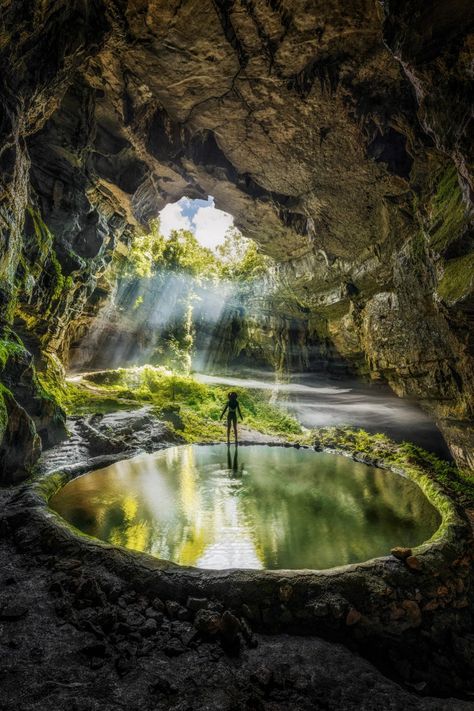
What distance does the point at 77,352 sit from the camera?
2088 cm

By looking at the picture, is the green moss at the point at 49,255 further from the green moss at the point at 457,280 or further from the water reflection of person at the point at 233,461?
the green moss at the point at 457,280

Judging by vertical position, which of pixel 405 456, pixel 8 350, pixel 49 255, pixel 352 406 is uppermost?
pixel 49 255

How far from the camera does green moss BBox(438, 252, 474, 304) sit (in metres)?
6.65

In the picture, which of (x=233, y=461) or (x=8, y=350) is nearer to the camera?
(x=8, y=350)

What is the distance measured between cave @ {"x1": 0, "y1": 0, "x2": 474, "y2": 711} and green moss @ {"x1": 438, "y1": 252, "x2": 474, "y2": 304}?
0.05m

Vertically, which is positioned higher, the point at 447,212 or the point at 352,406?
the point at 447,212

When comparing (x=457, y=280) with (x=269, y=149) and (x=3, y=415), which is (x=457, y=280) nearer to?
(x=269, y=149)

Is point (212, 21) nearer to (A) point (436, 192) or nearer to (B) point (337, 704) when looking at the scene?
(A) point (436, 192)

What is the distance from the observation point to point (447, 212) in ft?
25.5

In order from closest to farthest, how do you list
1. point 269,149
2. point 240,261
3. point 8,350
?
point 8,350
point 269,149
point 240,261

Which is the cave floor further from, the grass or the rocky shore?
the grass

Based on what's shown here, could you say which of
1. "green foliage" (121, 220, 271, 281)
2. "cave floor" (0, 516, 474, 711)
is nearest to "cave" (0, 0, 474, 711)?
"cave floor" (0, 516, 474, 711)

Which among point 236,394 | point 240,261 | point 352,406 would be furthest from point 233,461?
point 240,261

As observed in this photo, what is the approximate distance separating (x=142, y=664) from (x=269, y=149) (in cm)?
1289
